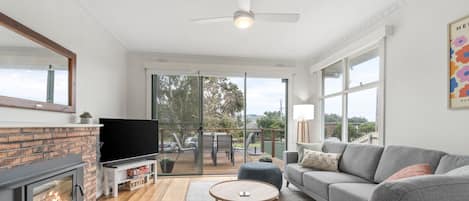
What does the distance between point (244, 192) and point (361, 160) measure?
1.46m

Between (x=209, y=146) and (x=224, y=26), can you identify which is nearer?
(x=224, y=26)

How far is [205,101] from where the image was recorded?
5.24 m

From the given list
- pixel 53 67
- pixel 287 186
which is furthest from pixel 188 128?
pixel 53 67

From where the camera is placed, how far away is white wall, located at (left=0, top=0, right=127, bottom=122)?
204cm

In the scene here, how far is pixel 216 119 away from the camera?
5.29 metres

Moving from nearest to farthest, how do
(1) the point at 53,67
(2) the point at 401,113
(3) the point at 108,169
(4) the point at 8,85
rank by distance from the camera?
(4) the point at 8,85 < (1) the point at 53,67 < (2) the point at 401,113 < (3) the point at 108,169

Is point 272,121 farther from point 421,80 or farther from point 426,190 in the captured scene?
point 426,190

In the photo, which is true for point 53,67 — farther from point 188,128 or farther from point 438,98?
point 438,98

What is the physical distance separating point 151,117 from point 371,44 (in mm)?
3955

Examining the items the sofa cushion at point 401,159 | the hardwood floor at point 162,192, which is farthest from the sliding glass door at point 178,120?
the sofa cushion at point 401,159

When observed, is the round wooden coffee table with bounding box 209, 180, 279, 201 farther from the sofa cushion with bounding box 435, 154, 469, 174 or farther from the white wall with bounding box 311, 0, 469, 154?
the white wall with bounding box 311, 0, 469, 154

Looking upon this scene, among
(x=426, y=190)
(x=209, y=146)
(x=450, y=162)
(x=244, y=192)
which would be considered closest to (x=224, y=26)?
(x=244, y=192)

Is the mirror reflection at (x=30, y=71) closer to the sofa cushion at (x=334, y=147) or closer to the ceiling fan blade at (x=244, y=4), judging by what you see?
the ceiling fan blade at (x=244, y=4)

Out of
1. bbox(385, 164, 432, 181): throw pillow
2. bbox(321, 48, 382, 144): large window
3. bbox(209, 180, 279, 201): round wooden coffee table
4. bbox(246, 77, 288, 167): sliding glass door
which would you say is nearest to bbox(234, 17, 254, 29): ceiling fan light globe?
bbox(209, 180, 279, 201): round wooden coffee table
